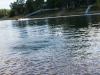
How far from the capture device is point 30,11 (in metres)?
191

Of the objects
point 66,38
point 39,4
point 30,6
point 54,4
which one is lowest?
point 66,38

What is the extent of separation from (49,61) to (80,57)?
2.71 metres

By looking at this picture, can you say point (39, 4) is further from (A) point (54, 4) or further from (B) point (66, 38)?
(B) point (66, 38)

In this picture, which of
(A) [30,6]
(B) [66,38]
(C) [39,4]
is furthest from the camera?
(C) [39,4]

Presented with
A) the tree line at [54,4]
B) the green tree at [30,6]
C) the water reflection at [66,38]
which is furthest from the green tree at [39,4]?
the water reflection at [66,38]

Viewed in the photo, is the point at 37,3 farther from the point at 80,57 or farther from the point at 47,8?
the point at 80,57

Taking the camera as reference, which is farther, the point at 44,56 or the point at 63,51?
the point at 63,51

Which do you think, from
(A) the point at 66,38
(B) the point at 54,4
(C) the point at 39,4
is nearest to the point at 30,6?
(C) the point at 39,4

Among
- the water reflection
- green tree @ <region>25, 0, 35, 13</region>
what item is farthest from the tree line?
the water reflection

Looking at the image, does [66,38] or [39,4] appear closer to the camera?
[66,38]

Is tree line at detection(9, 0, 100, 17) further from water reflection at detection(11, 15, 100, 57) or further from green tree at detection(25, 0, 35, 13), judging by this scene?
water reflection at detection(11, 15, 100, 57)

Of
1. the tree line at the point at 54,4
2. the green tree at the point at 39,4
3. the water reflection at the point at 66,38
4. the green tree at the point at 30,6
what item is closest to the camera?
the water reflection at the point at 66,38

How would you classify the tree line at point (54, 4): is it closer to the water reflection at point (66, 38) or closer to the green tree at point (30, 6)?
the green tree at point (30, 6)

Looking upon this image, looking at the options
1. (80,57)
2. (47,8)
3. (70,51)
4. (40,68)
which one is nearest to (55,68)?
(40,68)
